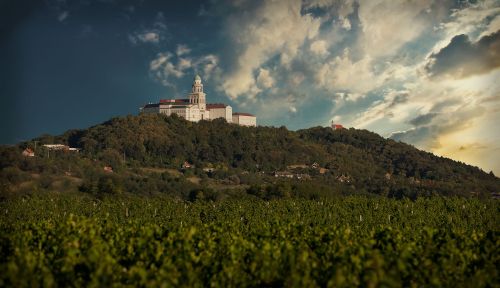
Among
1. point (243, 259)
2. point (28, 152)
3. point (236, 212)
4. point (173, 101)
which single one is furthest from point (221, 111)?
point (243, 259)

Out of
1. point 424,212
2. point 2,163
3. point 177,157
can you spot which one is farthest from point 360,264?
point 177,157

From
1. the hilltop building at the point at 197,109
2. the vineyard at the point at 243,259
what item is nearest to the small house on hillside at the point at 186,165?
the hilltop building at the point at 197,109

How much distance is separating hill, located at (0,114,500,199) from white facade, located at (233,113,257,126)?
11.0m

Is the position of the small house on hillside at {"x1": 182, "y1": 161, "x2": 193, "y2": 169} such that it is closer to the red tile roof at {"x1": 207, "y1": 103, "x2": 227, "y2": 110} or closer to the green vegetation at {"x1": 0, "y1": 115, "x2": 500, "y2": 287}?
the green vegetation at {"x1": 0, "y1": 115, "x2": 500, "y2": 287}

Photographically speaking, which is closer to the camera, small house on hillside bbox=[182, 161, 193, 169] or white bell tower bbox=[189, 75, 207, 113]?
small house on hillside bbox=[182, 161, 193, 169]

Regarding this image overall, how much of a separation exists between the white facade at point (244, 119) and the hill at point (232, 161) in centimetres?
1102

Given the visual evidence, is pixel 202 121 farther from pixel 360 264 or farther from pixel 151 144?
pixel 360 264

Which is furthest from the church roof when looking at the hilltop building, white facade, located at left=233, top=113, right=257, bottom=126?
white facade, located at left=233, top=113, right=257, bottom=126

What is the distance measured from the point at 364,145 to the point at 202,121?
4542 cm

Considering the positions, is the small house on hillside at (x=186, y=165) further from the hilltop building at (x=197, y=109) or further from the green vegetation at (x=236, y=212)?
the hilltop building at (x=197, y=109)

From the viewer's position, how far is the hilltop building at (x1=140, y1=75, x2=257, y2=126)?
172625mm

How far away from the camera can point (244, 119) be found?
18362 cm

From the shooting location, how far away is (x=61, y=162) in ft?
377

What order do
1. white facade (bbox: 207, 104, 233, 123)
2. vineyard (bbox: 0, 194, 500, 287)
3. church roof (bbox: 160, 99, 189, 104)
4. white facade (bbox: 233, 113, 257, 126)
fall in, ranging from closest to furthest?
vineyard (bbox: 0, 194, 500, 287) → church roof (bbox: 160, 99, 189, 104) → white facade (bbox: 207, 104, 233, 123) → white facade (bbox: 233, 113, 257, 126)
